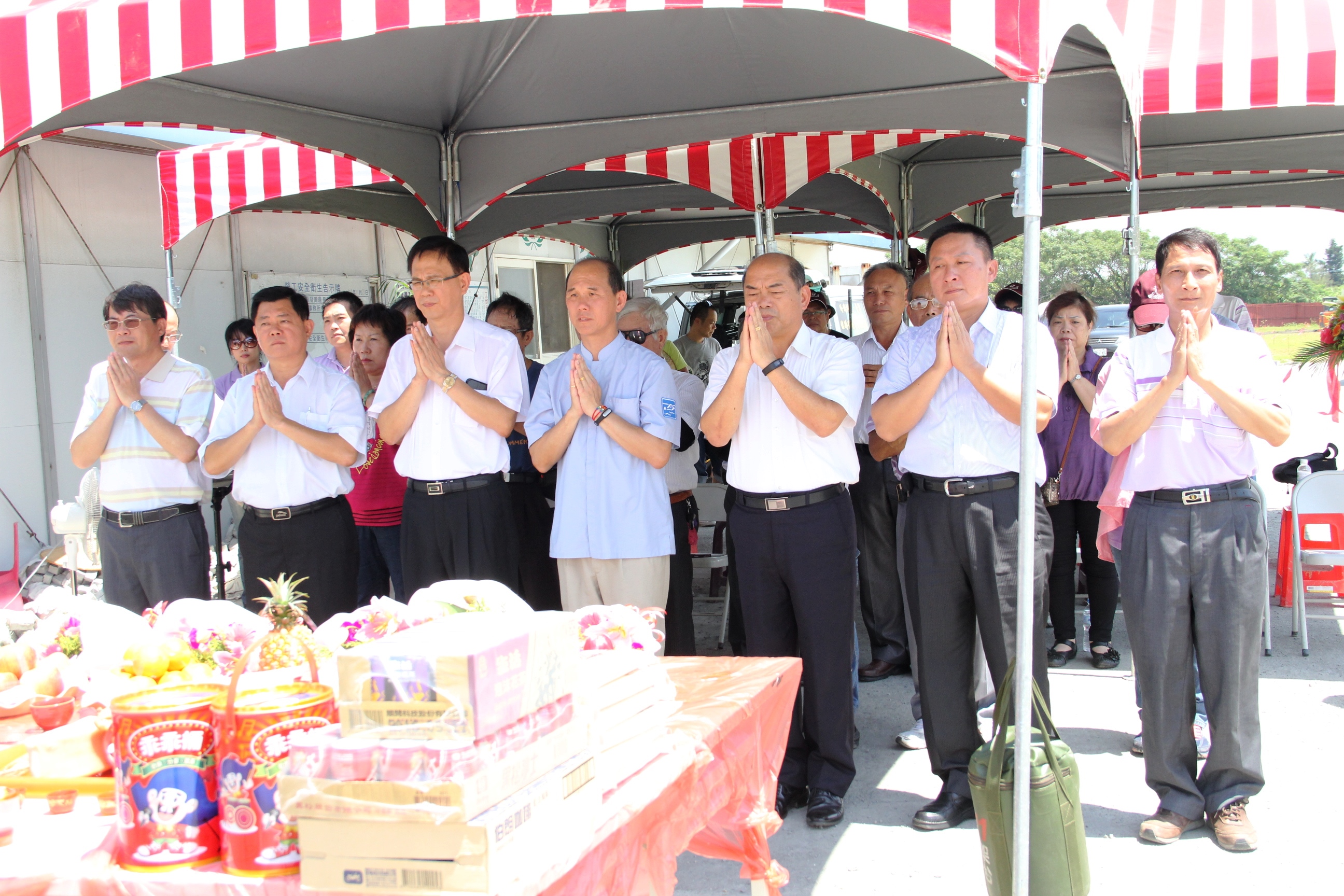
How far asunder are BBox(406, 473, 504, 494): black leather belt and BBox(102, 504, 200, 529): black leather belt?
0.97 m

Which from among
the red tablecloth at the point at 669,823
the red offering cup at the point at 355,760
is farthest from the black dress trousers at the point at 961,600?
the red offering cup at the point at 355,760

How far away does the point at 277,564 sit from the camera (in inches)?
143

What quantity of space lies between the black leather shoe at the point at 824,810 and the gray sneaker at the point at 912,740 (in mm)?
673

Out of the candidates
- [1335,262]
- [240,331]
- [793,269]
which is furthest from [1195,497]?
[1335,262]

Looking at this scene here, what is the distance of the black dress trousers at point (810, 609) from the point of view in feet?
10.1

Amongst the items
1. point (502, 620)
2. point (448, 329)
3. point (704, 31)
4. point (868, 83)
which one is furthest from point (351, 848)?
point (868, 83)

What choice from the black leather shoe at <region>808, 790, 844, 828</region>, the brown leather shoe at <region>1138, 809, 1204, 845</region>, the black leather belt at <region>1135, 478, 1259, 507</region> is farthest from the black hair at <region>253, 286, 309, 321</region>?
the brown leather shoe at <region>1138, 809, 1204, 845</region>

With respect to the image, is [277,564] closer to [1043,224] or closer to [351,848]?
[351,848]

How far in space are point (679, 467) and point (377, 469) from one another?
1493 millimetres

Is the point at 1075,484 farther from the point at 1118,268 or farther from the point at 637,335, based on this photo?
the point at 1118,268

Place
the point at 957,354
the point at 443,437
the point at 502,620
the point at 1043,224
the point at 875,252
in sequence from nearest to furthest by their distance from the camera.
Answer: the point at 502,620, the point at 957,354, the point at 443,437, the point at 1043,224, the point at 875,252

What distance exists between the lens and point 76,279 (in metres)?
6.73

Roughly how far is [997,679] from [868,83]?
9.06ft

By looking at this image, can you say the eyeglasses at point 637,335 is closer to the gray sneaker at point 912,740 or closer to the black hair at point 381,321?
the black hair at point 381,321
